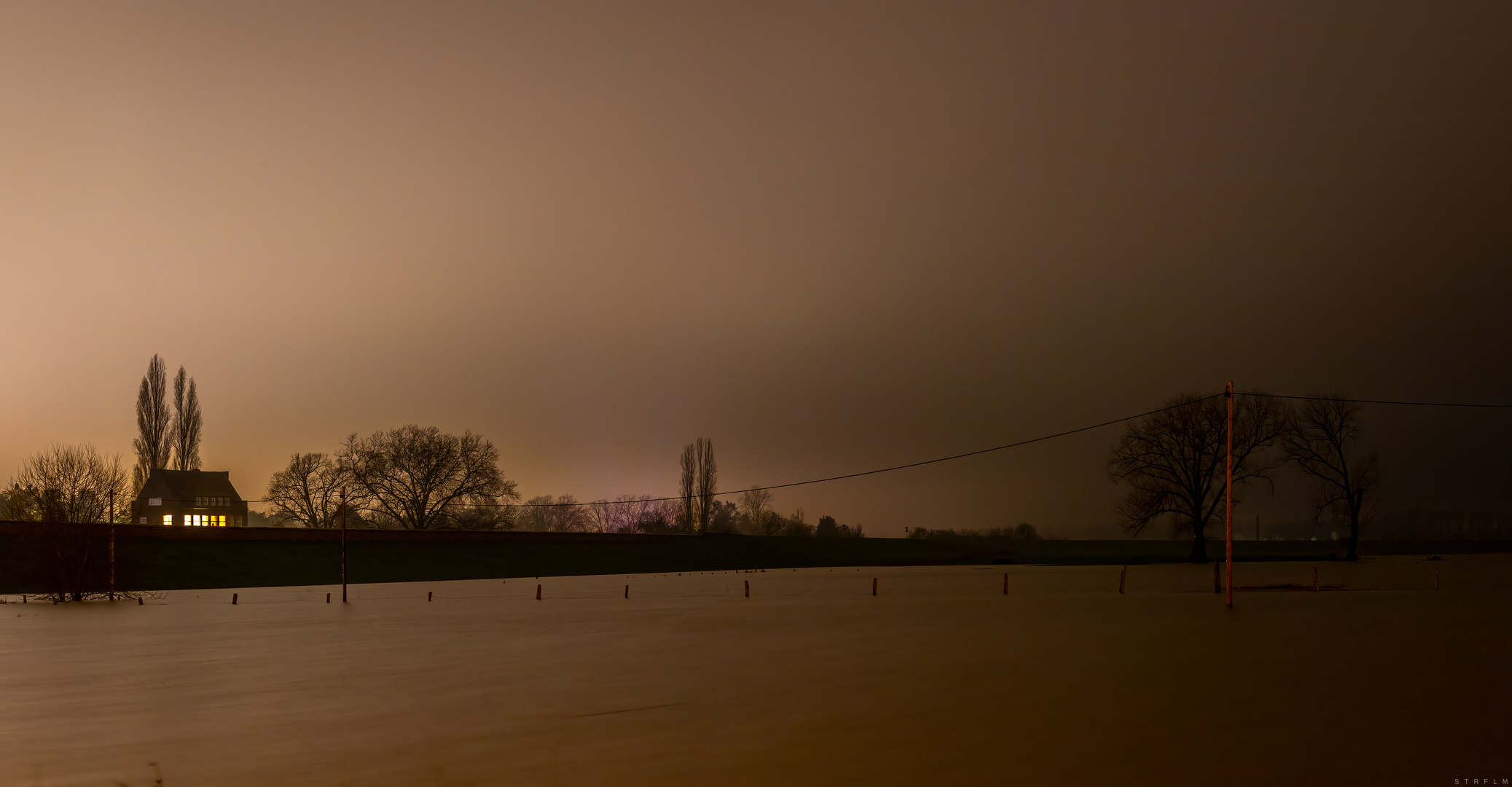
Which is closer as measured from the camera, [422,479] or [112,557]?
[112,557]

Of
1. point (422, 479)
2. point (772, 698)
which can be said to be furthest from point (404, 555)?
point (772, 698)

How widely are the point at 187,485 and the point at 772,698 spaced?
12813 centimetres

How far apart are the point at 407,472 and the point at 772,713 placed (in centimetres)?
10542

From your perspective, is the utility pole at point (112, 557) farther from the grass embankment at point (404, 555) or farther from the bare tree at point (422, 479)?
the bare tree at point (422, 479)

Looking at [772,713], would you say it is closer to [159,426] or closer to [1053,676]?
[1053,676]

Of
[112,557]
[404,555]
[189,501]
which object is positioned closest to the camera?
[112,557]

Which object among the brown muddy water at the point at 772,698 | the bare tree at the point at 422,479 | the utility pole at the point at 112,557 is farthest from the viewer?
the bare tree at the point at 422,479

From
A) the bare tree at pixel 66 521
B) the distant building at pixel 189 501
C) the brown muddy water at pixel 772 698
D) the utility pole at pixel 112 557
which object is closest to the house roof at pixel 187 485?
the distant building at pixel 189 501

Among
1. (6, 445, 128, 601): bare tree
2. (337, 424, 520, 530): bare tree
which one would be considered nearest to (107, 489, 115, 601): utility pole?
(6, 445, 128, 601): bare tree

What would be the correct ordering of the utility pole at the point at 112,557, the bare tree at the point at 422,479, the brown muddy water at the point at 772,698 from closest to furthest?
1. the brown muddy water at the point at 772,698
2. the utility pole at the point at 112,557
3. the bare tree at the point at 422,479

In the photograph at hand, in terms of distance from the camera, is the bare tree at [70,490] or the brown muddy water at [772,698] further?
the bare tree at [70,490]

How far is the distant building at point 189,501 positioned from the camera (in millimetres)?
122312

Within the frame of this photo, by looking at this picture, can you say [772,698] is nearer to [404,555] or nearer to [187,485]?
[404,555]

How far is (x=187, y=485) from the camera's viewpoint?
130 metres
